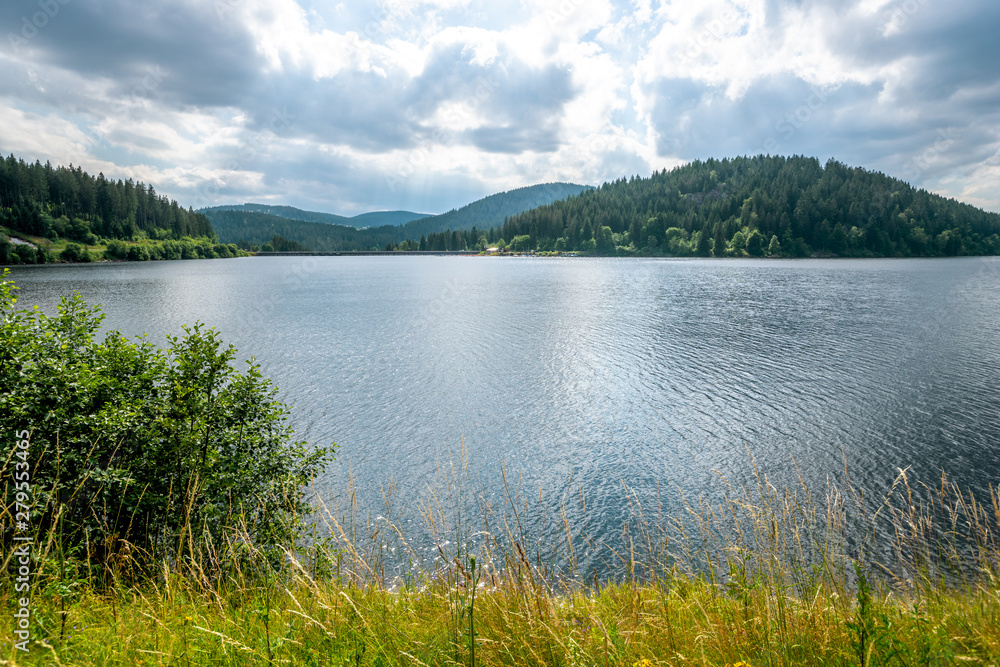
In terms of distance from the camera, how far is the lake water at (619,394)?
1814cm

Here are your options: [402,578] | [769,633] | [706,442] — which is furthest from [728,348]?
[769,633]

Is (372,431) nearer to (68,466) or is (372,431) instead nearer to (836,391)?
(68,466)

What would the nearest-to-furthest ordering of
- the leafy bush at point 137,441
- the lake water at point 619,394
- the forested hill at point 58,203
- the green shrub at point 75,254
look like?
the leafy bush at point 137,441, the lake water at point 619,394, the green shrub at point 75,254, the forested hill at point 58,203

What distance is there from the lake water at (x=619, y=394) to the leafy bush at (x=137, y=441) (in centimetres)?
580

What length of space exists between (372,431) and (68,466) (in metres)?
15.0

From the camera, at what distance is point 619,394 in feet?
94.1

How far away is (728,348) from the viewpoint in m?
40.0

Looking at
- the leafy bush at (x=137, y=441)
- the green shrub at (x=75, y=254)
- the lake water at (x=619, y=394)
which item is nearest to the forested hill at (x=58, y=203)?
the green shrub at (x=75, y=254)

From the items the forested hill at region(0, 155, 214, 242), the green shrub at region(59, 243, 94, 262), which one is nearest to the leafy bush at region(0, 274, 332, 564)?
the green shrub at region(59, 243, 94, 262)

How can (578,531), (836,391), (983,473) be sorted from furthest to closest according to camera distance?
(836,391) < (983,473) < (578,531)

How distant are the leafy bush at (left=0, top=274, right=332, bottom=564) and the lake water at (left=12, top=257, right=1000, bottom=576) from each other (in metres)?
5.80

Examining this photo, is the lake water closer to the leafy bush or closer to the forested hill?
the leafy bush

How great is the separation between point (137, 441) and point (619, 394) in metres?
24.0

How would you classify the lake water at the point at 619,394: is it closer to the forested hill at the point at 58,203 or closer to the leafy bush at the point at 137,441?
the leafy bush at the point at 137,441
